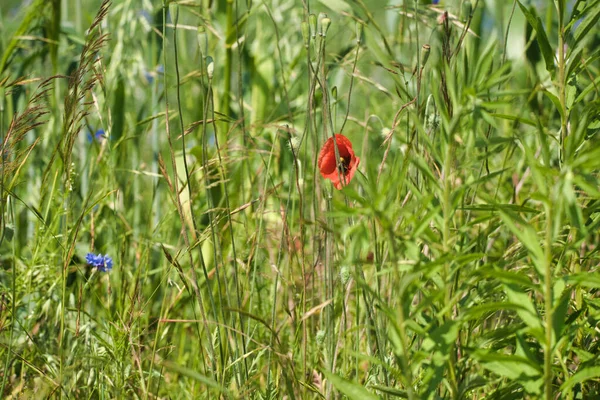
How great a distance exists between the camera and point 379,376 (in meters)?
0.99

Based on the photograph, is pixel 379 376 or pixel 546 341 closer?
pixel 546 341

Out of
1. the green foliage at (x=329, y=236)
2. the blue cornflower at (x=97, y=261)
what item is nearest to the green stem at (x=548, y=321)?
the green foliage at (x=329, y=236)

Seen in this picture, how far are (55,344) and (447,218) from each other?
0.88 meters

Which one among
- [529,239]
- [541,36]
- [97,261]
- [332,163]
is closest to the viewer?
[529,239]

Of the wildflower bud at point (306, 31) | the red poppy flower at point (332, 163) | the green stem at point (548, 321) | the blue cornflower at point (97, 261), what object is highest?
the wildflower bud at point (306, 31)

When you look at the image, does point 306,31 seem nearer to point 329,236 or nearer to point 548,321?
point 329,236

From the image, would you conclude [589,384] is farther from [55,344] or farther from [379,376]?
[55,344]

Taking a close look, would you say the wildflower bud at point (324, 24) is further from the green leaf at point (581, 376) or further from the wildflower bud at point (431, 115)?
the green leaf at point (581, 376)

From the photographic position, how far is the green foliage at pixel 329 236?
0.72m

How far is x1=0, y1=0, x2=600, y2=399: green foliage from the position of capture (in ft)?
2.36

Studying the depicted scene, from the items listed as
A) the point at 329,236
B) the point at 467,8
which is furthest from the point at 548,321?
the point at 467,8

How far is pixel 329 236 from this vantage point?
3.09 ft

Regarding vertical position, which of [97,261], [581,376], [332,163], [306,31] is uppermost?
[306,31]

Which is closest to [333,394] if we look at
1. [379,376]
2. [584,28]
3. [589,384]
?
[379,376]
